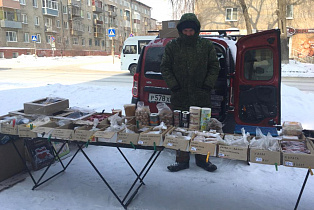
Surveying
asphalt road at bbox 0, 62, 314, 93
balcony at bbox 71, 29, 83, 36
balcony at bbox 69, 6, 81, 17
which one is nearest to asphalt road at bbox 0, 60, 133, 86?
asphalt road at bbox 0, 62, 314, 93

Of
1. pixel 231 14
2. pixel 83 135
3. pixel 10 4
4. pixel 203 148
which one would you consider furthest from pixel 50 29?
pixel 203 148

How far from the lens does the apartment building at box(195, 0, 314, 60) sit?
85.5 ft

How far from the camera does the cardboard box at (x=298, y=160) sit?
84.6 inches

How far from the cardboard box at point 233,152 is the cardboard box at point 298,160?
1.05 ft

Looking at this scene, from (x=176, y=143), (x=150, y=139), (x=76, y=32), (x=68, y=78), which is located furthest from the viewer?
(x=76, y=32)

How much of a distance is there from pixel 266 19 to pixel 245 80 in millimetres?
25891

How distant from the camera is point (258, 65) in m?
4.05

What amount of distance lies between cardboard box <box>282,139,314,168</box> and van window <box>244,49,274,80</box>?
2.06 m

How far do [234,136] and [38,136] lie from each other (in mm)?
2250

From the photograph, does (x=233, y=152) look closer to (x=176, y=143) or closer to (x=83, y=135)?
(x=176, y=143)

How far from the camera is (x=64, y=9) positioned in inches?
1845

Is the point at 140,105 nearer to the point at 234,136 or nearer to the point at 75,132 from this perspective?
the point at 75,132

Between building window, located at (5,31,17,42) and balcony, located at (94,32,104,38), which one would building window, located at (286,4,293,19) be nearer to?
building window, located at (5,31,17,42)

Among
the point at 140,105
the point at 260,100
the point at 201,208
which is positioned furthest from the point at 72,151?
the point at 260,100
